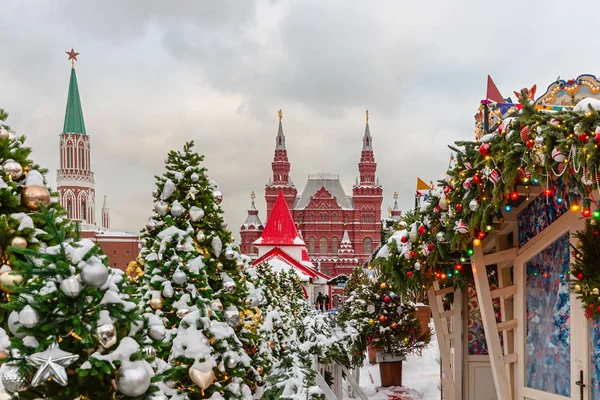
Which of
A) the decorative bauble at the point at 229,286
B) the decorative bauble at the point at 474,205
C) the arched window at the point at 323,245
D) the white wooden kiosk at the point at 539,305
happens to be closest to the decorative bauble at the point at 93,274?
the decorative bauble at the point at 229,286

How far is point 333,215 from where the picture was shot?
6209 cm

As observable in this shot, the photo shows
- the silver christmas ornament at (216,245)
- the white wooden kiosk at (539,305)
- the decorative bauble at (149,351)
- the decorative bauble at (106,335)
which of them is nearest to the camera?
the decorative bauble at (106,335)

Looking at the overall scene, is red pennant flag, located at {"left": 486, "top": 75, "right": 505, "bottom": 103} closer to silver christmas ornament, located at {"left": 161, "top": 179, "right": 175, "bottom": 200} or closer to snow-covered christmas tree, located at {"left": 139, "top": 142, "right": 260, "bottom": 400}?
snow-covered christmas tree, located at {"left": 139, "top": 142, "right": 260, "bottom": 400}

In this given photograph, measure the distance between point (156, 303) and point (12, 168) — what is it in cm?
226

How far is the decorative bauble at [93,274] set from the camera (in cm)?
202

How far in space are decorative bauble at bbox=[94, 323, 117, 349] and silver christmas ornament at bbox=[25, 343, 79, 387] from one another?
0.41ft

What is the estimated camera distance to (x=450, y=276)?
23.2 feet

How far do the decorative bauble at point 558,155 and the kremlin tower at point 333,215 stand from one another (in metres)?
55.4

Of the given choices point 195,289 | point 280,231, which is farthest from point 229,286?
point 280,231

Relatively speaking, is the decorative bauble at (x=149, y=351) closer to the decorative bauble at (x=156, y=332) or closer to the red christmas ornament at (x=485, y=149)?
the decorative bauble at (x=156, y=332)

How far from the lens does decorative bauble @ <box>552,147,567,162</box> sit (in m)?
3.82

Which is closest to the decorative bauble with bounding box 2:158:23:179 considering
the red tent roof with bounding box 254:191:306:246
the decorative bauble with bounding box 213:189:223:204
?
the decorative bauble with bounding box 213:189:223:204

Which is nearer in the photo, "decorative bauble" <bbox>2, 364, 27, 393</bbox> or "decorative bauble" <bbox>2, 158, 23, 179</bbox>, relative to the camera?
"decorative bauble" <bbox>2, 364, 27, 393</bbox>

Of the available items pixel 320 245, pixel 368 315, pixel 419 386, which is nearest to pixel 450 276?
pixel 368 315
